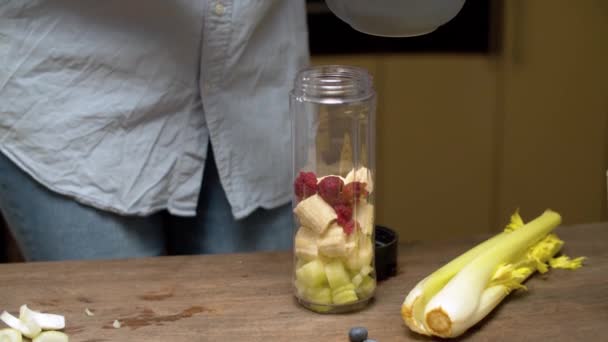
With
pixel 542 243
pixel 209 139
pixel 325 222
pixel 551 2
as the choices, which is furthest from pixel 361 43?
pixel 325 222

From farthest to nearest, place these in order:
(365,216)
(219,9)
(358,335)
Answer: (219,9) → (365,216) → (358,335)

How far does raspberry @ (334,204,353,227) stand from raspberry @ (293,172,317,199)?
33 mm

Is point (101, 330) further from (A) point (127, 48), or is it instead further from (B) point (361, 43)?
(B) point (361, 43)

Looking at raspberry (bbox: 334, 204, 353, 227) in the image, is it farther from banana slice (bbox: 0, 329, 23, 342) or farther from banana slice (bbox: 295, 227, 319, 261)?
banana slice (bbox: 0, 329, 23, 342)

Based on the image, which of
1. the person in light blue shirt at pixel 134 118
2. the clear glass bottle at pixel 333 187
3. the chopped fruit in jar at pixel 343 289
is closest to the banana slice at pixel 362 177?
the clear glass bottle at pixel 333 187

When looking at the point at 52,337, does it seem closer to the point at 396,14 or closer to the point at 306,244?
the point at 306,244

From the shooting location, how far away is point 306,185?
3.06 feet

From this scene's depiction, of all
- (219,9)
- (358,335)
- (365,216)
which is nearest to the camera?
(358,335)

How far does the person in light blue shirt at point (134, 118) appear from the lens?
1.10 meters

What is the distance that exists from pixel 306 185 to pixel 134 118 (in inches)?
12.8

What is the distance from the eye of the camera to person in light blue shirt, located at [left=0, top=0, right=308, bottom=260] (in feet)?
3.61

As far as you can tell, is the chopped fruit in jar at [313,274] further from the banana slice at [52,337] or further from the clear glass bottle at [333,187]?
the banana slice at [52,337]

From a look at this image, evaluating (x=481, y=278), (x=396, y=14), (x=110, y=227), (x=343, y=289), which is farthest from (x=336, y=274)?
(x=110, y=227)

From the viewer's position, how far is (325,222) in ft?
2.96
